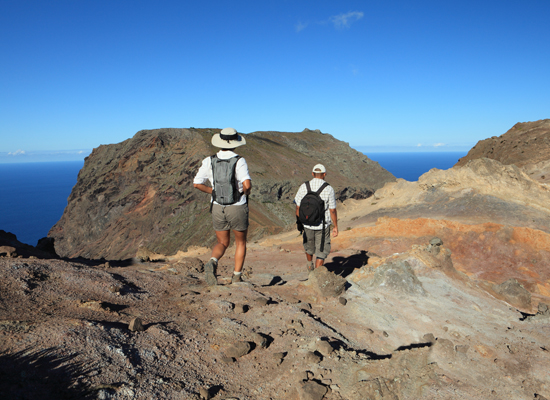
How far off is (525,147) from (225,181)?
2816 centimetres

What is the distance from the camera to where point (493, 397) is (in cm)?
275

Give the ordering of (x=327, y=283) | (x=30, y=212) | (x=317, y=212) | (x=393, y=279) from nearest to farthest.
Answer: (x=327, y=283), (x=317, y=212), (x=393, y=279), (x=30, y=212)

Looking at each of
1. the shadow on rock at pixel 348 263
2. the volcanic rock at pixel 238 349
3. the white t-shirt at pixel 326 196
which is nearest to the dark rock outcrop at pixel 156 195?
the shadow on rock at pixel 348 263

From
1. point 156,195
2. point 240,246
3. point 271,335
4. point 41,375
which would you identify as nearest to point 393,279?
point 240,246

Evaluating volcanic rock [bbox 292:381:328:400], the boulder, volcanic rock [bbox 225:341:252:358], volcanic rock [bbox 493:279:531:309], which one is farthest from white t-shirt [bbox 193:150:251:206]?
volcanic rock [bbox 493:279:531:309]

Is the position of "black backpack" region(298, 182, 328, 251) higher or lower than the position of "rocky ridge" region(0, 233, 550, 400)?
higher

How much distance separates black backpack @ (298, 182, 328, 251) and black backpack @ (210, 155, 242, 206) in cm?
124

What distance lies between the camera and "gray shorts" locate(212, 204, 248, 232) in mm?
4422

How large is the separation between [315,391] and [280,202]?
38.1m

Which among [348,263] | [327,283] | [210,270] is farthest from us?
[348,263]

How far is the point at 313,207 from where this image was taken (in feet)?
16.8

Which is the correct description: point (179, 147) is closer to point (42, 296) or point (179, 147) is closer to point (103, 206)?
point (103, 206)

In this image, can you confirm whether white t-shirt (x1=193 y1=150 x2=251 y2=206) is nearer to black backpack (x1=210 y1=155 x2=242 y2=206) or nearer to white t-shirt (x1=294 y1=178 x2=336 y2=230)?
black backpack (x1=210 y1=155 x2=242 y2=206)

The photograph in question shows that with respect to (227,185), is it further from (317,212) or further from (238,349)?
(238,349)
